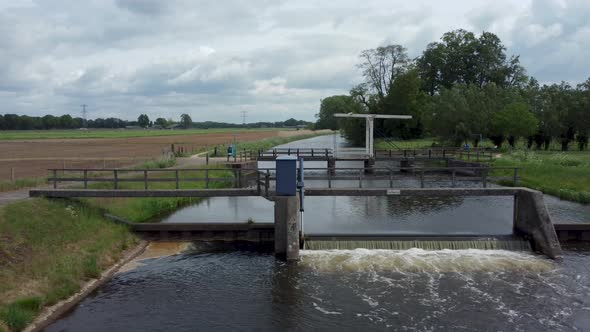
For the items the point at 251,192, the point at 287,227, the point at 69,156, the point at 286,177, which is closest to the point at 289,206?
the point at 287,227

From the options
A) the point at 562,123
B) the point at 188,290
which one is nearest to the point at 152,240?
the point at 188,290

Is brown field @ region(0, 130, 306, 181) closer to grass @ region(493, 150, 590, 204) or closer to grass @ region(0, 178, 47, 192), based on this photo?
grass @ region(0, 178, 47, 192)

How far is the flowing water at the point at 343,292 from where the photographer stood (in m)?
12.2

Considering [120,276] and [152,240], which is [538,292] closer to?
[120,276]

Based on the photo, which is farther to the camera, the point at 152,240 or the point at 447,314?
the point at 152,240

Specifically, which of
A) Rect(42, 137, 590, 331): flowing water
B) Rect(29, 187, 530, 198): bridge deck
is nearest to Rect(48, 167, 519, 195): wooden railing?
Rect(29, 187, 530, 198): bridge deck

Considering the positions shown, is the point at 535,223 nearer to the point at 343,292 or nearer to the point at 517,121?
the point at 343,292

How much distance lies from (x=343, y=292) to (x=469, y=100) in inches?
2145

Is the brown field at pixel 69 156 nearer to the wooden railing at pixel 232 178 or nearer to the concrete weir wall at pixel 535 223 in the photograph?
the wooden railing at pixel 232 178

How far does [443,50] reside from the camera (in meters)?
94.7

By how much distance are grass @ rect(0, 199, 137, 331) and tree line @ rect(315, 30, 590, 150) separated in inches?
1864

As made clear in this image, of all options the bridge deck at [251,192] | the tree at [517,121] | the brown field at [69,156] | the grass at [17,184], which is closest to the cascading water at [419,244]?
the bridge deck at [251,192]

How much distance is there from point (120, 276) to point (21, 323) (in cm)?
441

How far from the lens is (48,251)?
49.1ft
